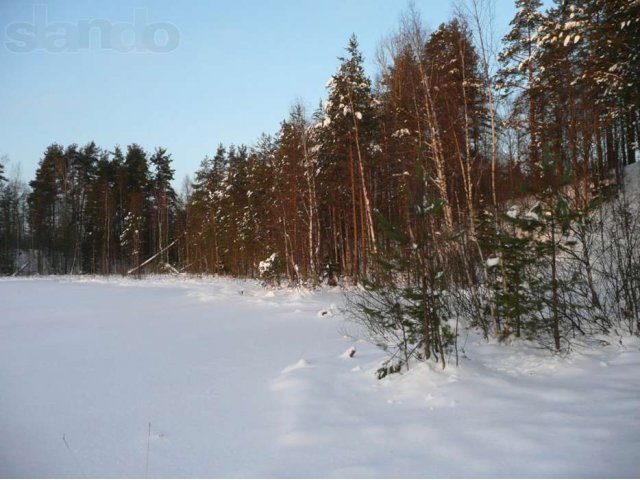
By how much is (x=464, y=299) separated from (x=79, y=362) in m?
6.58

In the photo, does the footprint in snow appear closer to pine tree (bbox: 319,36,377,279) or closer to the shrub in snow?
pine tree (bbox: 319,36,377,279)

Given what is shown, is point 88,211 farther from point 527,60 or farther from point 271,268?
point 527,60

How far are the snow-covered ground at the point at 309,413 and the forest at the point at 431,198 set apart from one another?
0.74m

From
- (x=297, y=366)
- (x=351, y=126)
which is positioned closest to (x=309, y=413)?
(x=297, y=366)

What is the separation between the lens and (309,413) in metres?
3.78

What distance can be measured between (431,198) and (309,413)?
3.00m

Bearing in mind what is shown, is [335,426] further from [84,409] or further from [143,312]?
[143,312]

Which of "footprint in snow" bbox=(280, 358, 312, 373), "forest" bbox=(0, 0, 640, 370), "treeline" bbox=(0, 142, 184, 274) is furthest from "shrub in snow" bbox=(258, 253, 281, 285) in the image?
"treeline" bbox=(0, 142, 184, 274)

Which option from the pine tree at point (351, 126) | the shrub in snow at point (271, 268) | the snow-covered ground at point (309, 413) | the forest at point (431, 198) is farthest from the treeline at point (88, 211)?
the snow-covered ground at point (309, 413)

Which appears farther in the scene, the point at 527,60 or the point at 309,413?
the point at 527,60

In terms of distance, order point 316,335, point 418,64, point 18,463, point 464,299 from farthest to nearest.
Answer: point 418,64 < point 316,335 < point 464,299 < point 18,463

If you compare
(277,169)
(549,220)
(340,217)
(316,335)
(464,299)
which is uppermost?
(277,169)

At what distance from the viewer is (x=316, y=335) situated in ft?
25.6

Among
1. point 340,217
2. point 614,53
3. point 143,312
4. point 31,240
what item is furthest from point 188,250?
point 614,53
